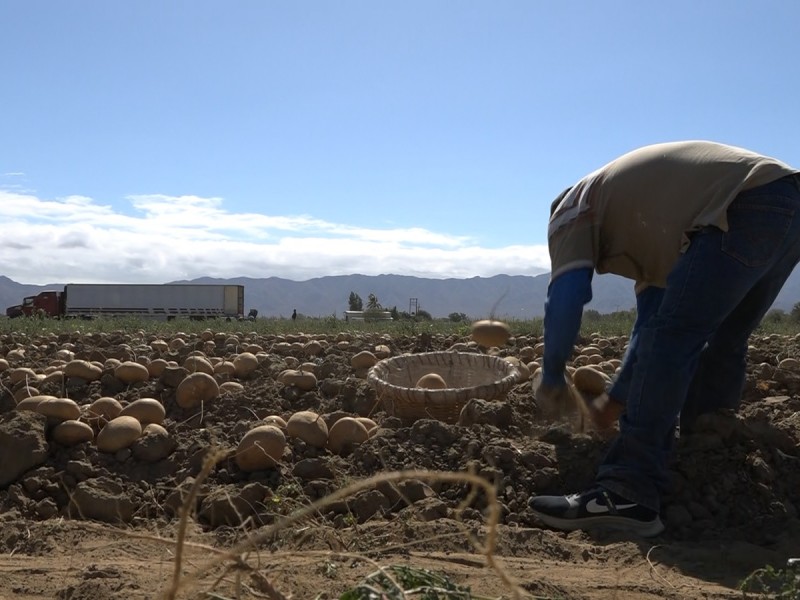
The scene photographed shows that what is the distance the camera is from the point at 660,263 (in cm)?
326

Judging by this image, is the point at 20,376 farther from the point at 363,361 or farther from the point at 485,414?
the point at 485,414

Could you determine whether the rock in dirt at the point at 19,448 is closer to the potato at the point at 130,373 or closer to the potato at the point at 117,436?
the potato at the point at 117,436

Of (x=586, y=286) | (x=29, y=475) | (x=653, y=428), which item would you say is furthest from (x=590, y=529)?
(x=29, y=475)

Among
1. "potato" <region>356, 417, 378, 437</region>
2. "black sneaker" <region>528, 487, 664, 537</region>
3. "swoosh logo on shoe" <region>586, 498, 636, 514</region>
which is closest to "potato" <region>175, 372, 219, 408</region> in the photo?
"potato" <region>356, 417, 378, 437</region>

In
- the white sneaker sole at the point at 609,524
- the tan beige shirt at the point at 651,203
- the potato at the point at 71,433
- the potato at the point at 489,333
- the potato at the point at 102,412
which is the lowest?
the white sneaker sole at the point at 609,524

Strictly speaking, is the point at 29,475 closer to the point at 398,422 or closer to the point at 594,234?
the point at 398,422

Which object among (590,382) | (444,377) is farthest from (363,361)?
(590,382)

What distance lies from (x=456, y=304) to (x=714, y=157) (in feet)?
624

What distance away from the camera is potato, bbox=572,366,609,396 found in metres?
4.45

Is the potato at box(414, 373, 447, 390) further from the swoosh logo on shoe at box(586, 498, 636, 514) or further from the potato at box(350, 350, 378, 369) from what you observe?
the swoosh logo on shoe at box(586, 498, 636, 514)

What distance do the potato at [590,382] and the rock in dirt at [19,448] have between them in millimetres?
2961

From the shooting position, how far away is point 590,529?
302 cm

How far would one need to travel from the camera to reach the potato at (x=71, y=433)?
12.8ft

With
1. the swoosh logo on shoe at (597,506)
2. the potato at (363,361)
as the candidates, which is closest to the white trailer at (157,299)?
the potato at (363,361)
